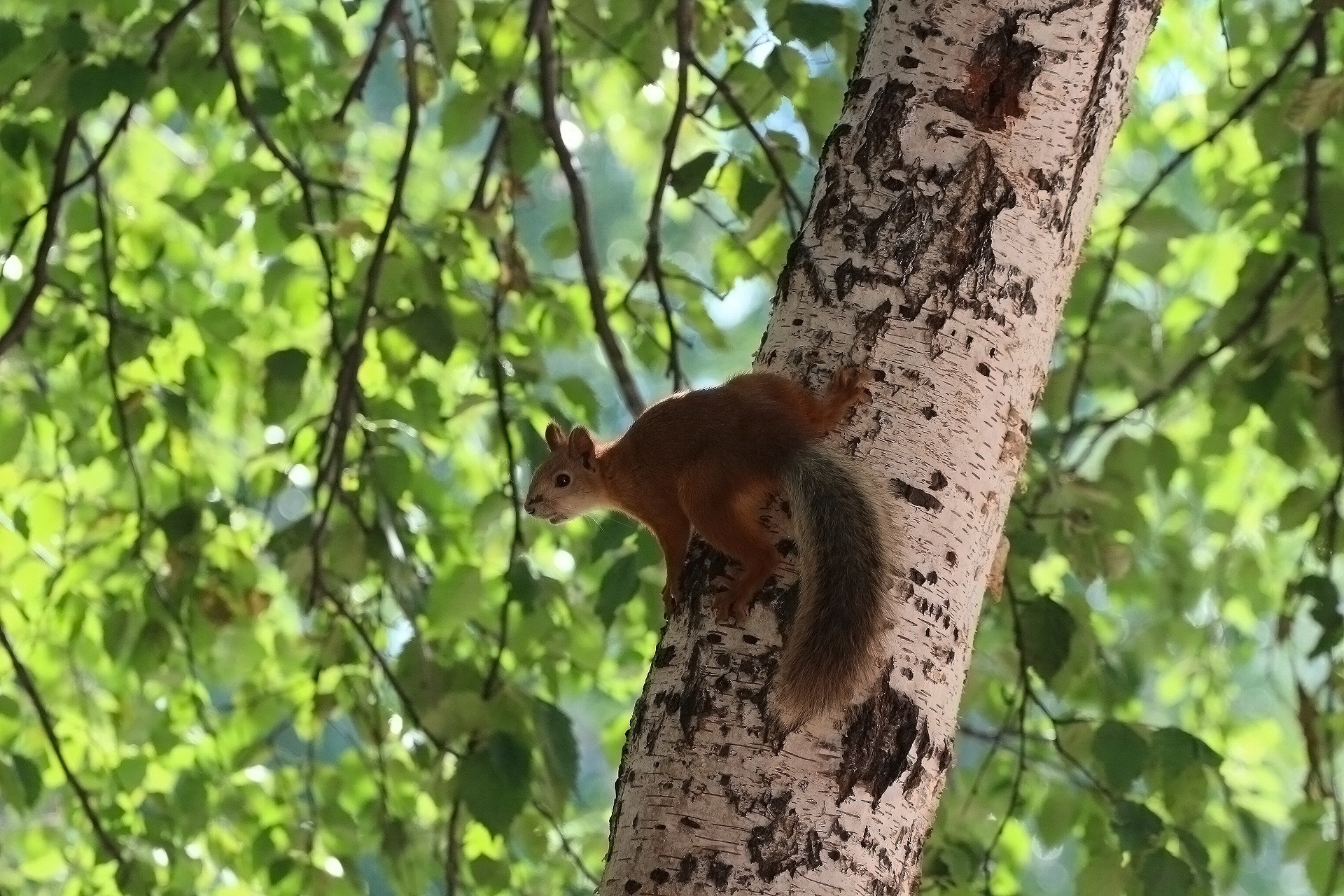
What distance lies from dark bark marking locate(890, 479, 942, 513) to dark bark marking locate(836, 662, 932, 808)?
0.44ft

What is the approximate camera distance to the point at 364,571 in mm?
2311

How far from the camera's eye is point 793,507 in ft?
4.08

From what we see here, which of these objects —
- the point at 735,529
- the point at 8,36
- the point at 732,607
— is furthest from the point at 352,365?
the point at 732,607

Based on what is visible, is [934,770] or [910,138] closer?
[934,770]

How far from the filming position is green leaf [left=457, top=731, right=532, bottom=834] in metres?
1.87

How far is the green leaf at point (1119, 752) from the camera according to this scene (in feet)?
5.86

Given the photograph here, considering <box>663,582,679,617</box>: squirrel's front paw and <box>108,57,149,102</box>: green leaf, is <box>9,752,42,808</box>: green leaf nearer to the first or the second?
<box>108,57,149,102</box>: green leaf

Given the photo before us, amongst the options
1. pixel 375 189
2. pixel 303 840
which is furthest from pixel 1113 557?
pixel 375 189

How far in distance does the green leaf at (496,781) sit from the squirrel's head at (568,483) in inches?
13.0

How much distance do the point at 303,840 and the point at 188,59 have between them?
1292 millimetres

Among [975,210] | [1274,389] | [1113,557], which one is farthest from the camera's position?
[1274,389]

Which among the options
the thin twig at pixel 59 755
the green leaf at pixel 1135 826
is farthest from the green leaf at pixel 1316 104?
the thin twig at pixel 59 755

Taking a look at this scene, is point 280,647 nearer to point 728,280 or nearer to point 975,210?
point 728,280

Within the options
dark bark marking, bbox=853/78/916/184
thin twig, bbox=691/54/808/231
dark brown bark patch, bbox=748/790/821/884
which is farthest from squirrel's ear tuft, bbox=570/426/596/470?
dark brown bark patch, bbox=748/790/821/884
